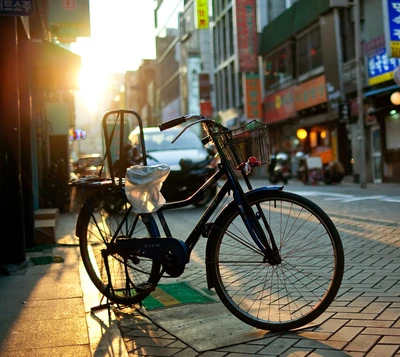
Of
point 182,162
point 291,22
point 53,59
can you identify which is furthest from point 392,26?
point 291,22

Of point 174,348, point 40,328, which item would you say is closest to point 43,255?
point 40,328

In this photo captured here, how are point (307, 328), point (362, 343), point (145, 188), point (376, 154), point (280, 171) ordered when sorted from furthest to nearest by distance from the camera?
point (376, 154)
point (280, 171)
point (145, 188)
point (307, 328)
point (362, 343)

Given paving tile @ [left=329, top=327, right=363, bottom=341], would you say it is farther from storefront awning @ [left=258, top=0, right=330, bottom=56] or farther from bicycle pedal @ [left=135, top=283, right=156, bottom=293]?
storefront awning @ [left=258, top=0, right=330, bottom=56]

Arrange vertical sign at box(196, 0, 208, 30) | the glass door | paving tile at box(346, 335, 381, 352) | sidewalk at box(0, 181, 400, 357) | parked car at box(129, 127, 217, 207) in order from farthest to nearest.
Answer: vertical sign at box(196, 0, 208, 30) → the glass door → parked car at box(129, 127, 217, 207) → sidewalk at box(0, 181, 400, 357) → paving tile at box(346, 335, 381, 352)

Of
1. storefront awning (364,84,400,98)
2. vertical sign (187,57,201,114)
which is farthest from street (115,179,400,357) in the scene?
vertical sign (187,57,201,114)

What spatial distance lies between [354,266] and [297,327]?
2.14 metres

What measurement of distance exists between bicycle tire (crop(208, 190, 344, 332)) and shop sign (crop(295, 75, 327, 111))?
24606mm

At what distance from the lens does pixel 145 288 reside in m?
4.13

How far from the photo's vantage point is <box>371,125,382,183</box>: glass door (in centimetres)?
2373

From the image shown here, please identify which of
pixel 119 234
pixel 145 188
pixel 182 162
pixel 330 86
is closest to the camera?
pixel 145 188

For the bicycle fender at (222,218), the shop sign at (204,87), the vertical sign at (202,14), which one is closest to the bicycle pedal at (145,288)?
the bicycle fender at (222,218)

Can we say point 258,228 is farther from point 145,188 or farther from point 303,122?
point 303,122

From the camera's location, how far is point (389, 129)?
2264cm

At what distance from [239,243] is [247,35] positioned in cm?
3494
